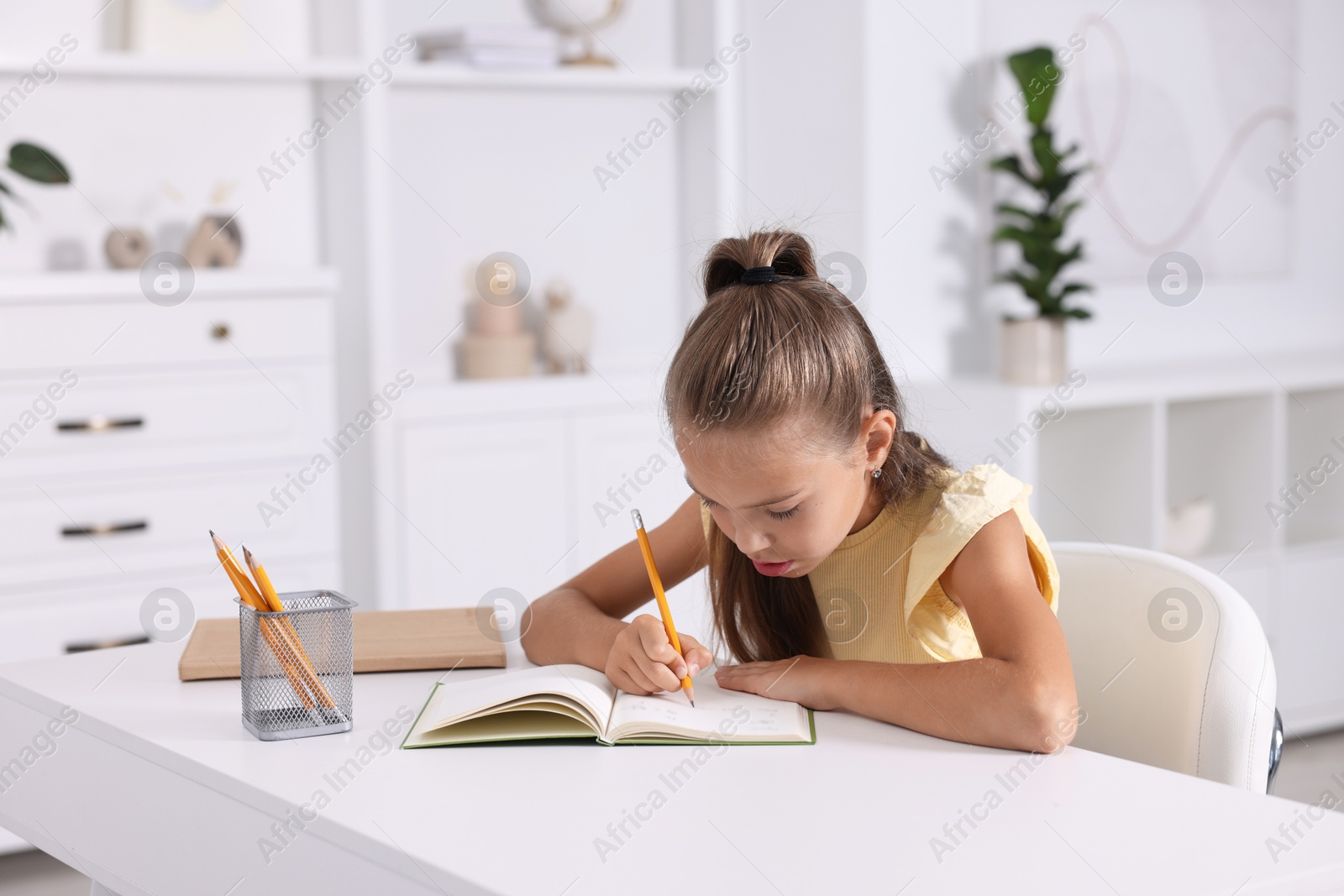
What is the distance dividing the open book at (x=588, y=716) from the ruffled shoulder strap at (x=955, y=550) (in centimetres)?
21

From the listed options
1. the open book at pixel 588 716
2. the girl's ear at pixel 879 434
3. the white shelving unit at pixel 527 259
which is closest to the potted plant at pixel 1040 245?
the white shelving unit at pixel 527 259

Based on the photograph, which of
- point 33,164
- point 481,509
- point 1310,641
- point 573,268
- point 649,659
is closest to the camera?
point 649,659

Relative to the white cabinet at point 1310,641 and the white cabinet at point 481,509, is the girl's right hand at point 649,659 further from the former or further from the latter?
the white cabinet at point 1310,641

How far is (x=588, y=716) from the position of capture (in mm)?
1078

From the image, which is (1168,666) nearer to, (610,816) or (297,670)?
(610,816)

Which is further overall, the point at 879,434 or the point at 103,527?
the point at 103,527

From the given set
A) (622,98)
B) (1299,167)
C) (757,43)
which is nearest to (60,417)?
(622,98)

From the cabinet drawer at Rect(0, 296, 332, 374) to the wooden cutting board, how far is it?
1271 mm

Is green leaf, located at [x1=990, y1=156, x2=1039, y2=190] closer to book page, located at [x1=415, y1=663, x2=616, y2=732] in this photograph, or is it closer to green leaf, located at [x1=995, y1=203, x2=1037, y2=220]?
green leaf, located at [x1=995, y1=203, x2=1037, y2=220]

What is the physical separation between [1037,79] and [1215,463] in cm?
105

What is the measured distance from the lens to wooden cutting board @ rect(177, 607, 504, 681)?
4.15ft

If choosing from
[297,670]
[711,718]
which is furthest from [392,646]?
[711,718]

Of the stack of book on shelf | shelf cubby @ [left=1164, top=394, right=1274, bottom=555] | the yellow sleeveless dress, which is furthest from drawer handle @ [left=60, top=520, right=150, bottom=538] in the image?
shelf cubby @ [left=1164, top=394, right=1274, bottom=555]

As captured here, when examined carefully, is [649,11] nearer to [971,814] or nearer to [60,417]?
[60,417]
